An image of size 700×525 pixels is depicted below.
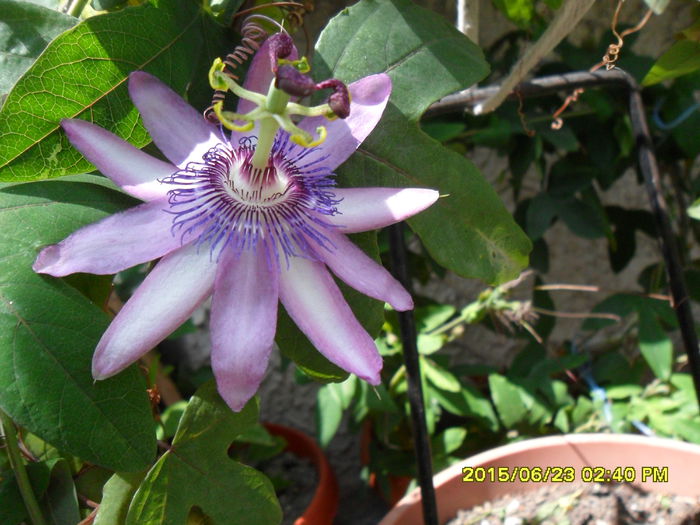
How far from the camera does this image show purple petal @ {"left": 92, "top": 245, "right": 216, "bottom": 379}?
1.49 feet

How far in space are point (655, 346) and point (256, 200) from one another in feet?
3.13

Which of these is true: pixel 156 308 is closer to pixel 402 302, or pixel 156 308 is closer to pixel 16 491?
pixel 402 302

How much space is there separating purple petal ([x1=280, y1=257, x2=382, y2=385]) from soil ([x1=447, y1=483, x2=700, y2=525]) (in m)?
0.58

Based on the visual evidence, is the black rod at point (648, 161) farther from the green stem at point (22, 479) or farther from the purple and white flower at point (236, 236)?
the green stem at point (22, 479)

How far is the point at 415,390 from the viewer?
678mm

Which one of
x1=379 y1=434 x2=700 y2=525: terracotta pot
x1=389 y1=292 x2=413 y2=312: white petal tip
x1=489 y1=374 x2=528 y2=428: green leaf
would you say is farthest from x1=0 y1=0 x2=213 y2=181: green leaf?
x1=489 y1=374 x2=528 y2=428: green leaf

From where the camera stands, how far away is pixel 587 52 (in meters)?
1.34

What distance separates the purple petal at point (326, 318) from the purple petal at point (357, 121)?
0.09m

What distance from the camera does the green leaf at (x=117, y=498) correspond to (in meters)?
0.56

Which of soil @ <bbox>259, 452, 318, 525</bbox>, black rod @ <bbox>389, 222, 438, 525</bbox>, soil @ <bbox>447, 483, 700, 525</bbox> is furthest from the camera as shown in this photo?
soil @ <bbox>259, 452, 318, 525</bbox>

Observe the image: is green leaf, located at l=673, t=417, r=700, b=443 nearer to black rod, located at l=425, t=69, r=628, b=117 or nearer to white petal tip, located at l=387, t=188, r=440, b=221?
black rod, located at l=425, t=69, r=628, b=117

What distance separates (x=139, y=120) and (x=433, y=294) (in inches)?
51.1
